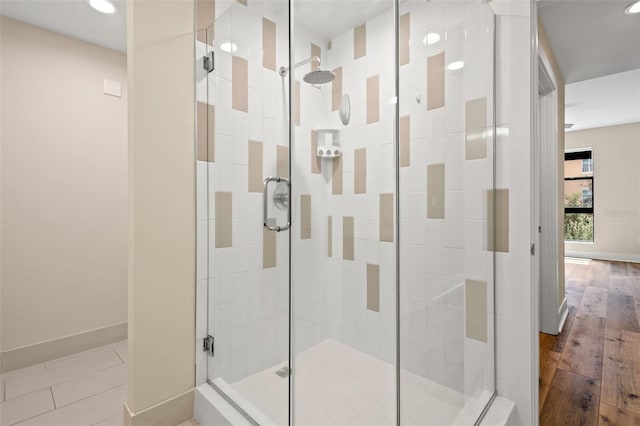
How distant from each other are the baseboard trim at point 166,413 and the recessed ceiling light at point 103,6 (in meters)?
2.36

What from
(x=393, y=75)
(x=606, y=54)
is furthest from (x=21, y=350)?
(x=606, y=54)

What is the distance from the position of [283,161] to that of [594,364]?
260 centimetres

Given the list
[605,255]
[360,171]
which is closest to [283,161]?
[360,171]

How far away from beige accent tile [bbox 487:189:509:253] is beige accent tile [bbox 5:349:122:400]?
258 centimetres

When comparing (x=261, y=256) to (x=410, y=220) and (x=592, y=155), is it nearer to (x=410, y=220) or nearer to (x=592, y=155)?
(x=410, y=220)

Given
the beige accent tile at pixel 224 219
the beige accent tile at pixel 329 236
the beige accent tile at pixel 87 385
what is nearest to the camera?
the beige accent tile at pixel 329 236

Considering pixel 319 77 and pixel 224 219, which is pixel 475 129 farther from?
pixel 224 219

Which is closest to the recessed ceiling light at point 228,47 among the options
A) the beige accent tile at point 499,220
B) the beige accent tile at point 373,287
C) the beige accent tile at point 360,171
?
the beige accent tile at point 360,171

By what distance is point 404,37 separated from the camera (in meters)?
1.28

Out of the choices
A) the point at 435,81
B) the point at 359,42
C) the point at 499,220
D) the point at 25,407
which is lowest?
the point at 25,407

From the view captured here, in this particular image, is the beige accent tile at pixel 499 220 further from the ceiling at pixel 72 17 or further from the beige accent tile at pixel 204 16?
the ceiling at pixel 72 17

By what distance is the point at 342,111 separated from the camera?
1436 millimetres

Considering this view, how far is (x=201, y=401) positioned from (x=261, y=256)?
0.85 metres

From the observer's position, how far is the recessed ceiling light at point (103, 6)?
1.99m
